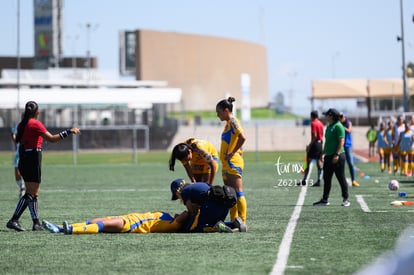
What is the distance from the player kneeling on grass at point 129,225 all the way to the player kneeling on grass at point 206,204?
7.3 inches

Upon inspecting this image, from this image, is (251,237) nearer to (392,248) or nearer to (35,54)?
(392,248)

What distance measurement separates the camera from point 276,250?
36.3 feet

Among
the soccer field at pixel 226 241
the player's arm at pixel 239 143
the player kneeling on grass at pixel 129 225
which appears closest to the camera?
the soccer field at pixel 226 241

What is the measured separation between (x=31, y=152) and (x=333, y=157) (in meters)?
6.48

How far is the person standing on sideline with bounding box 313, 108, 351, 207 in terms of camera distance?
18203 mm

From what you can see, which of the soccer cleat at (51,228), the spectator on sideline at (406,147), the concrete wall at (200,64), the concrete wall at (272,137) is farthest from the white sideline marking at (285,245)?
the concrete wall at (200,64)

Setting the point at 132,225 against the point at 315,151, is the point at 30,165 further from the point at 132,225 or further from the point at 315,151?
the point at 315,151

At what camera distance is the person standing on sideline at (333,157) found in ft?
59.7

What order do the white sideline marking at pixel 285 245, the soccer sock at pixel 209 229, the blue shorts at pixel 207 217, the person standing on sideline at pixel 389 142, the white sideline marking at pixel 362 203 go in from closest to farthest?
the white sideline marking at pixel 285 245 < the blue shorts at pixel 207 217 < the soccer sock at pixel 209 229 < the white sideline marking at pixel 362 203 < the person standing on sideline at pixel 389 142

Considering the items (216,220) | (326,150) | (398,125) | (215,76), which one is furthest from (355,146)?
(215,76)

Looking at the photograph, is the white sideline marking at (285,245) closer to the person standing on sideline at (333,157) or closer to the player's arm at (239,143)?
the person standing on sideline at (333,157)

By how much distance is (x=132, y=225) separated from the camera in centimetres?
1304

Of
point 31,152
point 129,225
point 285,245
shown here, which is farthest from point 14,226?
point 285,245

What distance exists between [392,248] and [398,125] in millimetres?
19884
